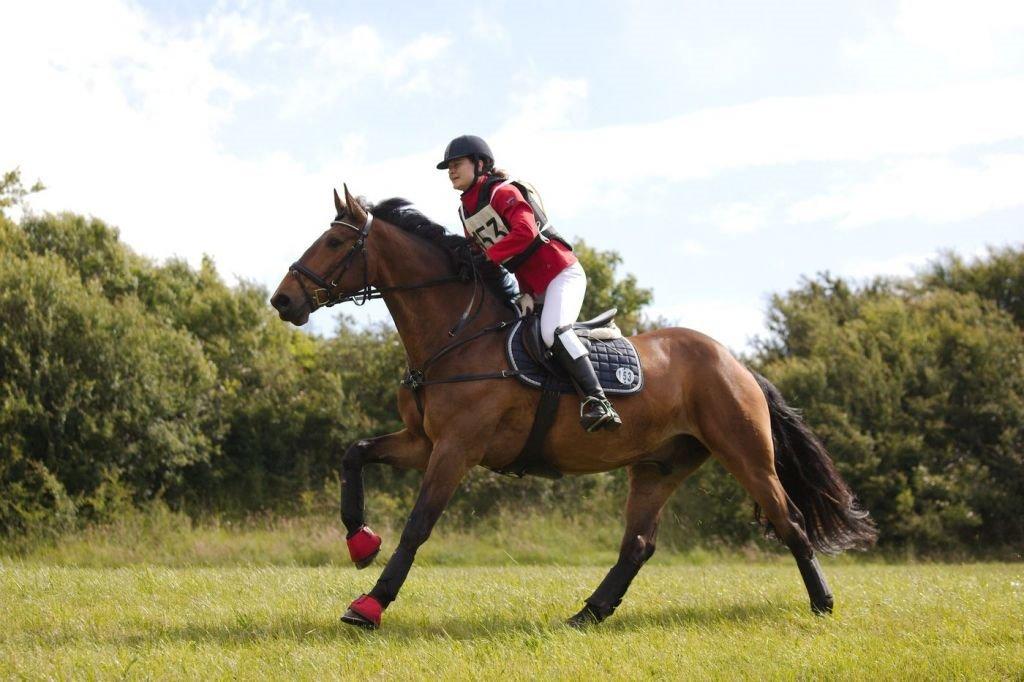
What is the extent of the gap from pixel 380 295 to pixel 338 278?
0.39m

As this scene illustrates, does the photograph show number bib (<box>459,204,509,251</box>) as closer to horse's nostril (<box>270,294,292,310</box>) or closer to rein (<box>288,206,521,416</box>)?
rein (<box>288,206,521,416</box>)

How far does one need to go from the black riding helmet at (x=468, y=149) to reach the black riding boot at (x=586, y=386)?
1.45 m

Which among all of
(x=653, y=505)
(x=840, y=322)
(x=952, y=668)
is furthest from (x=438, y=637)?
(x=840, y=322)

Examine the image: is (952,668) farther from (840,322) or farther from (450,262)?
(840,322)

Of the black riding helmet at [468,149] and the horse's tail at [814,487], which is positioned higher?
the black riding helmet at [468,149]

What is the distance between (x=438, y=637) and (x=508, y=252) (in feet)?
9.16

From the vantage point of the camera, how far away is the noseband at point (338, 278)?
7.42 metres

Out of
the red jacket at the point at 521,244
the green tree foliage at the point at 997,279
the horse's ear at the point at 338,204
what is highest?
the green tree foliage at the point at 997,279

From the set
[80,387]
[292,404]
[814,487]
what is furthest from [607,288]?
[814,487]

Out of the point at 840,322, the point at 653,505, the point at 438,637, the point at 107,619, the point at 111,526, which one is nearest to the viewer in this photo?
the point at 438,637

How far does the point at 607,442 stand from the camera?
7.82 m

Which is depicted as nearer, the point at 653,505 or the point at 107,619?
the point at 107,619

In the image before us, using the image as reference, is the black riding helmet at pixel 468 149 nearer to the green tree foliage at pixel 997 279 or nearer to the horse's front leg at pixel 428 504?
the horse's front leg at pixel 428 504

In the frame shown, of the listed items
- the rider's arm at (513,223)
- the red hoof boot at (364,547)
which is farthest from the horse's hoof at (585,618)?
the rider's arm at (513,223)
